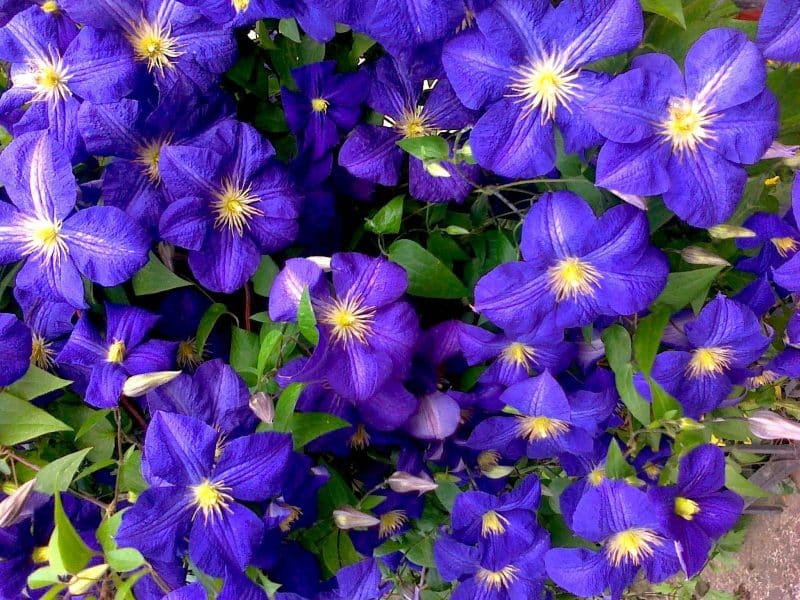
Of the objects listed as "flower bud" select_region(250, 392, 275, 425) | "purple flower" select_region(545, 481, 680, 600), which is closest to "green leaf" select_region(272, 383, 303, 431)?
"flower bud" select_region(250, 392, 275, 425)

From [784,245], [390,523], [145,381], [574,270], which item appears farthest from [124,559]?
[784,245]

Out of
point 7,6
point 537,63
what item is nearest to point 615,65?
point 537,63

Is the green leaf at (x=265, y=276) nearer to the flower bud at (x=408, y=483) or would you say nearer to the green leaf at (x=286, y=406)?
the green leaf at (x=286, y=406)

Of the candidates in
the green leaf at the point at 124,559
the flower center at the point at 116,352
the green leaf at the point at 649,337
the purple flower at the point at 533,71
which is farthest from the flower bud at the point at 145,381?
the green leaf at the point at 649,337

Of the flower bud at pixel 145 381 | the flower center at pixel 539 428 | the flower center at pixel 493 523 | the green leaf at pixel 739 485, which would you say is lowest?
the flower center at pixel 493 523

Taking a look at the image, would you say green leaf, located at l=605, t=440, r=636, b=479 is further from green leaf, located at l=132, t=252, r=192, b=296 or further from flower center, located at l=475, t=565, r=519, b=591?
green leaf, located at l=132, t=252, r=192, b=296

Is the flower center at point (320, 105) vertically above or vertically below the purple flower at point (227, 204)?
above
